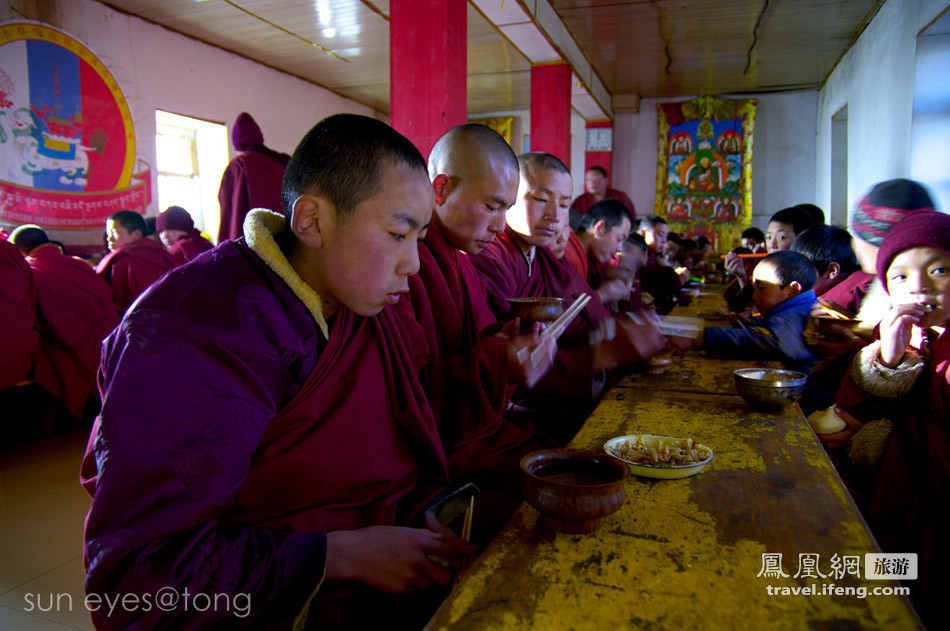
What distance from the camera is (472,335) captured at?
2152 millimetres

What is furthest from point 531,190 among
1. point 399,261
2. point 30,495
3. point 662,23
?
point 662,23

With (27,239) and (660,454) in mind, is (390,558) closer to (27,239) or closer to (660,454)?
(660,454)

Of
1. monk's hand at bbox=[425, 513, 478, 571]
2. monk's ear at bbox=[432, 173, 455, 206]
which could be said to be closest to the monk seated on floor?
monk's ear at bbox=[432, 173, 455, 206]

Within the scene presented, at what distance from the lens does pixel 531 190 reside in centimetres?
309

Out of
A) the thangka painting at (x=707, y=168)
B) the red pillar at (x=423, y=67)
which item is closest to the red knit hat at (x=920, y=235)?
the red pillar at (x=423, y=67)

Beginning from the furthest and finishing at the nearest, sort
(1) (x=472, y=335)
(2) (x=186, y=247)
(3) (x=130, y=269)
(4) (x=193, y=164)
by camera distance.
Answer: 1. (4) (x=193, y=164)
2. (2) (x=186, y=247)
3. (3) (x=130, y=269)
4. (1) (x=472, y=335)

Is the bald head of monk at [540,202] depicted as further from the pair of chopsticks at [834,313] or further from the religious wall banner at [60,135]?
the religious wall banner at [60,135]

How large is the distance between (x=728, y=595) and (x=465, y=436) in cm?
103

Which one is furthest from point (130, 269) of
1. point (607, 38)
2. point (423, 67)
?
point (607, 38)

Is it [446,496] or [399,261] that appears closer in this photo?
[399,261]

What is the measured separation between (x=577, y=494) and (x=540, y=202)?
2207mm

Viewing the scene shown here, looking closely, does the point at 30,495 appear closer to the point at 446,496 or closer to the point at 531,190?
the point at 446,496

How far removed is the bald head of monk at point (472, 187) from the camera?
2.32 m

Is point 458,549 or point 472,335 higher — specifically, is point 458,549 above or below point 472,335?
below
